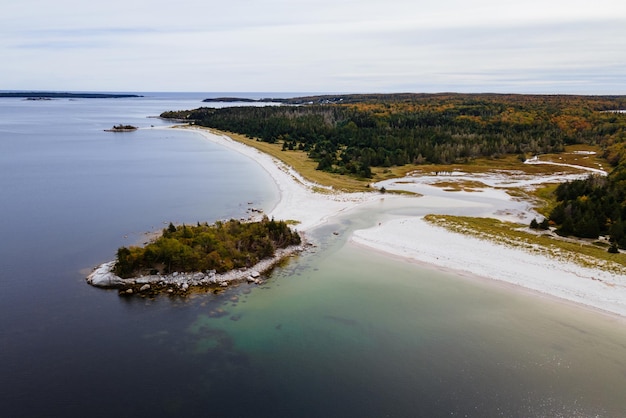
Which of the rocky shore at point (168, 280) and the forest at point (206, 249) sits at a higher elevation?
the forest at point (206, 249)

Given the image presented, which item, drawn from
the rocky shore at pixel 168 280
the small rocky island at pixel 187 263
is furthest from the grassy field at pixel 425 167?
the rocky shore at pixel 168 280

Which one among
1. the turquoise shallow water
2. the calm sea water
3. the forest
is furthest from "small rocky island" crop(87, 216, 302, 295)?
the turquoise shallow water

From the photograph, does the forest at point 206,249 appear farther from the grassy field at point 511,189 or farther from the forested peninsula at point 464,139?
the forested peninsula at point 464,139

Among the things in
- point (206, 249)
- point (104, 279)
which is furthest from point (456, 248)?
point (104, 279)

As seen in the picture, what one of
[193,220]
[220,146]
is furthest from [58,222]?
[220,146]

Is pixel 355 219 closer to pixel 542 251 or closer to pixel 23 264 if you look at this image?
pixel 542 251

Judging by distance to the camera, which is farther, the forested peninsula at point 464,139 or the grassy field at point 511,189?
the forested peninsula at point 464,139

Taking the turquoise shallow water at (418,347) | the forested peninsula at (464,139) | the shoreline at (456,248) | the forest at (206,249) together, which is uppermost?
the forested peninsula at (464,139)
